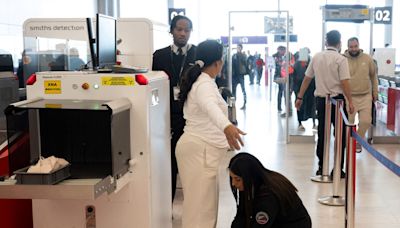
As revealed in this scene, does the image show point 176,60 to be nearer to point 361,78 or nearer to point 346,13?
point 361,78

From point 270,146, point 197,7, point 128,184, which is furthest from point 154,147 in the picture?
point 197,7

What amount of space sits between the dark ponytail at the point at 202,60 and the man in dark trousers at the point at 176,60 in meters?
0.89

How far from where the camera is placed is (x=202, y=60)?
3104mm

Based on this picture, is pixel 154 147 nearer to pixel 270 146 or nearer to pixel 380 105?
pixel 270 146

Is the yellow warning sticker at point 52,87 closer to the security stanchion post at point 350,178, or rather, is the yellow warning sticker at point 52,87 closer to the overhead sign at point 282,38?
the security stanchion post at point 350,178

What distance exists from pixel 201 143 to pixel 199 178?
212mm

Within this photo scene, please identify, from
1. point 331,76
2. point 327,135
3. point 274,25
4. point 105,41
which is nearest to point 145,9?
point 274,25

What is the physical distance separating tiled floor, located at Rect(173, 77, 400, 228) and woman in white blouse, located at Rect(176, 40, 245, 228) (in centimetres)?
91

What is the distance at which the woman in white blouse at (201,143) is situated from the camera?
3.07 meters

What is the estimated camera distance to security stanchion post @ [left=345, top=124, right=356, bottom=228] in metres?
3.61

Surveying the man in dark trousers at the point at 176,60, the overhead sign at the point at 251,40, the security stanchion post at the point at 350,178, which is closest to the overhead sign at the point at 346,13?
the man in dark trousers at the point at 176,60

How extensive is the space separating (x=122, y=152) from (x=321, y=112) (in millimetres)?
3471

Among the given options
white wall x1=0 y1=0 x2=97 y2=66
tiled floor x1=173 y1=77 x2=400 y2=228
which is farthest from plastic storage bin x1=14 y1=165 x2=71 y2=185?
white wall x1=0 y1=0 x2=97 y2=66

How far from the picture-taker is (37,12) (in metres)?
8.39
